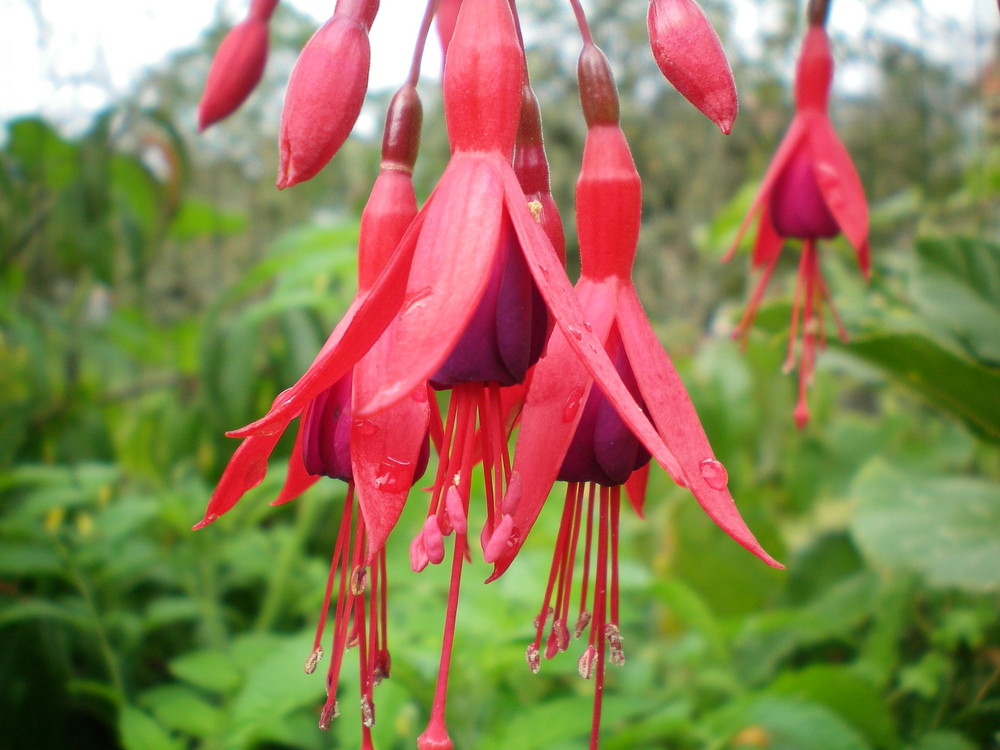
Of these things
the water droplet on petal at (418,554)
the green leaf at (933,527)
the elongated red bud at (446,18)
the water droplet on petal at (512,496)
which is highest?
the elongated red bud at (446,18)

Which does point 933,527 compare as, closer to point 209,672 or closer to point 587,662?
point 587,662

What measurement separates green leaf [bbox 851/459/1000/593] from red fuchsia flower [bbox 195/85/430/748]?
2.45 feet

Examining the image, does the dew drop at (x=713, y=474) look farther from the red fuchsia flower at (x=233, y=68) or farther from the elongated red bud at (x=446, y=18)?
the red fuchsia flower at (x=233, y=68)

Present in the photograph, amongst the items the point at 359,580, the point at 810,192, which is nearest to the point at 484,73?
the point at 359,580

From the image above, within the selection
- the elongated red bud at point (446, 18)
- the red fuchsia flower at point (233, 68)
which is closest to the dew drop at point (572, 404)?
the elongated red bud at point (446, 18)

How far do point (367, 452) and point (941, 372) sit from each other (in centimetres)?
85

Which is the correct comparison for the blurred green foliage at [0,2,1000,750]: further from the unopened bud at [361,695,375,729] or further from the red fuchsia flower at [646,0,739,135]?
the red fuchsia flower at [646,0,739,135]

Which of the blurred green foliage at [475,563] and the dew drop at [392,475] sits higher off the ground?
the dew drop at [392,475]

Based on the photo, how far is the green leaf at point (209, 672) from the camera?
0.82 m

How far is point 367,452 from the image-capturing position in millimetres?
439

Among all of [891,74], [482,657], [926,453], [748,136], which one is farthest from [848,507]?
[891,74]

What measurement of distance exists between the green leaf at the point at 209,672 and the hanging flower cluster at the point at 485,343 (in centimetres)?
36

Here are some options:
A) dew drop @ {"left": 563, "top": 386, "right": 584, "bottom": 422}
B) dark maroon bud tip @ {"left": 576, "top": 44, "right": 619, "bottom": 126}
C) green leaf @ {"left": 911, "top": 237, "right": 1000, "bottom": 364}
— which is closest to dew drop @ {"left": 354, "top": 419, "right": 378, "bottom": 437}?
dew drop @ {"left": 563, "top": 386, "right": 584, "bottom": 422}

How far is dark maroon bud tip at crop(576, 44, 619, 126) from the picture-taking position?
1.75 feet
